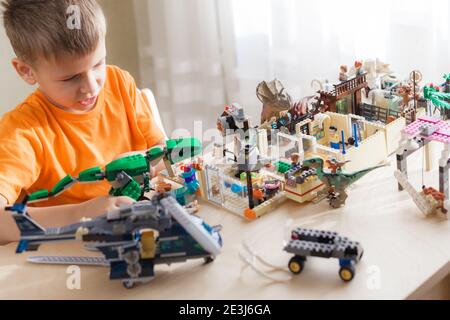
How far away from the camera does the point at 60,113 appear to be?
3.64ft

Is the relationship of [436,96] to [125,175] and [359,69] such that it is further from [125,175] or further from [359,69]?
[125,175]

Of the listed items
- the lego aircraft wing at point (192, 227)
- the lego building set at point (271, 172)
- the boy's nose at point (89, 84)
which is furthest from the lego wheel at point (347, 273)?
the boy's nose at point (89, 84)

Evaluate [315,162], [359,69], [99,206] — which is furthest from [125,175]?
[359,69]

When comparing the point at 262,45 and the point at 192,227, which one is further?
the point at 262,45

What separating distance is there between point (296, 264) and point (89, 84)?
448 millimetres

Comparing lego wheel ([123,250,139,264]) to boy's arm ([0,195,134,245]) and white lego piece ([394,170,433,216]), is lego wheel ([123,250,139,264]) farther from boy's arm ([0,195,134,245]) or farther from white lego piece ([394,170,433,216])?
white lego piece ([394,170,433,216])

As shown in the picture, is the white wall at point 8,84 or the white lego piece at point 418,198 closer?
the white lego piece at point 418,198

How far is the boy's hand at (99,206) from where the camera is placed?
2.93 feet

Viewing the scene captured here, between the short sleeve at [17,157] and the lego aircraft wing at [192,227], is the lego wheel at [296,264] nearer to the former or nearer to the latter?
the lego aircraft wing at [192,227]

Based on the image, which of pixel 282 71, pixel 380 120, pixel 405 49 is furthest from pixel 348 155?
pixel 282 71

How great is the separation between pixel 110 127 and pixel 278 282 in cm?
54

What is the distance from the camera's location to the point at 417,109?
112 centimetres

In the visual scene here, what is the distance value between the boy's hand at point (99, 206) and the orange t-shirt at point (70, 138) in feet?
0.43

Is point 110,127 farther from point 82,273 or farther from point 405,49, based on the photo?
point 405,49
